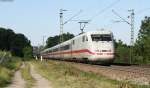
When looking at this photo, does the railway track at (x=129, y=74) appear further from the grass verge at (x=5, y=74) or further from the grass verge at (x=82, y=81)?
the grass verge at (x=5, y=74)

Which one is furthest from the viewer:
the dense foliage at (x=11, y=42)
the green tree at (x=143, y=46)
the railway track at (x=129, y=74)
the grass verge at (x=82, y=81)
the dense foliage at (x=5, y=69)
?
the dense foliage at (x=11, y=42)

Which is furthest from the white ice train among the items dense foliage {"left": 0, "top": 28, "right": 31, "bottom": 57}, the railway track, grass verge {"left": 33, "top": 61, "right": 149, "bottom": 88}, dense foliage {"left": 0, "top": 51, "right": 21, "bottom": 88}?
dense foliage {"left": 0, "top": 28, "right": 31, "bottom": 57}

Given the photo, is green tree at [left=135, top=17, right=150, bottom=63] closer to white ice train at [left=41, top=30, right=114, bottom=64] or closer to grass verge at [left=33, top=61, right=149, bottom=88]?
white ice train at [left=41, top=30, right=114, bottom=64]

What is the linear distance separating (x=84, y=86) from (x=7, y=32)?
15355 cm

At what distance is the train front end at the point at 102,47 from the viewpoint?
1620 inches

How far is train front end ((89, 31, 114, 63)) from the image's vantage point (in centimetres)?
4116

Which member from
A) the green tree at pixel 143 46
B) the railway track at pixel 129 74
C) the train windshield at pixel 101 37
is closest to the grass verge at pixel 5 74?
the railway track at pixel 129 74

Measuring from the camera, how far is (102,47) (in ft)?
137

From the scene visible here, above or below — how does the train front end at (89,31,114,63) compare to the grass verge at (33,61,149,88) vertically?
above

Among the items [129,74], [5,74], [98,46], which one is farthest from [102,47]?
[5,74]

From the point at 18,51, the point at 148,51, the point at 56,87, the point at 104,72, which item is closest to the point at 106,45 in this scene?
the point at 104,72

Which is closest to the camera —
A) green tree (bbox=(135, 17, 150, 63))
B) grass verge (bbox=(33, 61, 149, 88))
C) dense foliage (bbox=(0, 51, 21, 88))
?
grass verge (bbox=(33, 61, 149, 88))

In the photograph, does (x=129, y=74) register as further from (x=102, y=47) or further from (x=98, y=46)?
(x=98, y=46)

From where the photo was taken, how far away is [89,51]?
1674 inches
